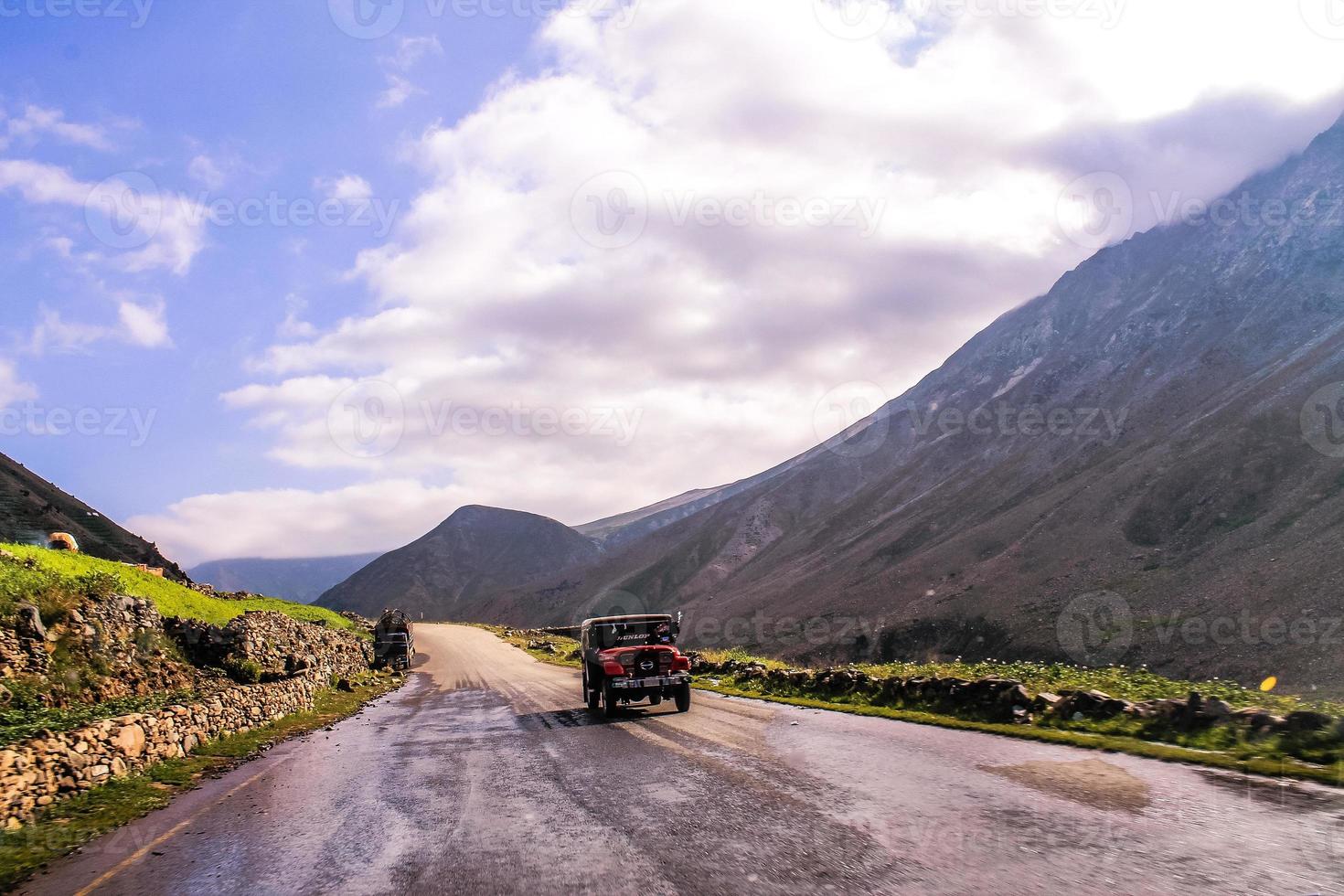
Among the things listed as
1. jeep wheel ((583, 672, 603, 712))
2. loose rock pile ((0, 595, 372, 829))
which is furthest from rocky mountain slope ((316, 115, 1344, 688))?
loose rock pile ((0, 595, 372, 829))

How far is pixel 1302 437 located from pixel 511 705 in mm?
76669

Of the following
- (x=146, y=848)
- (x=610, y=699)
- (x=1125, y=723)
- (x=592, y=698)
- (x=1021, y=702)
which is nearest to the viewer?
(x=146, y=848)

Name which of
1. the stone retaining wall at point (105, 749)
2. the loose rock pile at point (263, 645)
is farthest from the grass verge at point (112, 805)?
the loose rock pile at point (263, 645)

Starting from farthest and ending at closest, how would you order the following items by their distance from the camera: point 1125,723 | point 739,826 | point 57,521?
point 57,521 < point 1125,723 < point 739,826

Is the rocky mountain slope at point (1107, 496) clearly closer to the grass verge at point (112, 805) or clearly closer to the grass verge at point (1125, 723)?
the grass verge at point (1125, 723)

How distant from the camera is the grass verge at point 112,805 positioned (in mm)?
8414

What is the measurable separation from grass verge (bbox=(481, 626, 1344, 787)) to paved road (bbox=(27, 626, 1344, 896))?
661mm

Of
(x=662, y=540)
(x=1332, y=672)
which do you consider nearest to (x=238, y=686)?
(x=1332, y=672)

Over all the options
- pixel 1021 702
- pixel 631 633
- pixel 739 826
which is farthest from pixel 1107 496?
pixel 739 826

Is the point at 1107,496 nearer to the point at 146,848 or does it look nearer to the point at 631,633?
the point at 631,633

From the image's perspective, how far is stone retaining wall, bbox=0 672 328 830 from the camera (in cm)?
982

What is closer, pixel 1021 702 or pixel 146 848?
pixel 146 848

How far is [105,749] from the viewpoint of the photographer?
11891mm

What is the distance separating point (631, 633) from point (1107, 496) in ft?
240
